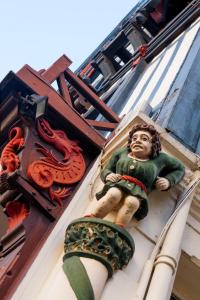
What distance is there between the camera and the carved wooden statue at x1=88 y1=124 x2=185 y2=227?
9.37ft

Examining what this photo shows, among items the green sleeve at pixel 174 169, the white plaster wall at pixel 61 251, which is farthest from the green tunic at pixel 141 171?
the white plaster wall at pixel 61 251

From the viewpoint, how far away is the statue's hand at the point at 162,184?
3078 millimetres

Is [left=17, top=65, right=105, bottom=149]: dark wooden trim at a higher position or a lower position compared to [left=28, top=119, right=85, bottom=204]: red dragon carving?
higher

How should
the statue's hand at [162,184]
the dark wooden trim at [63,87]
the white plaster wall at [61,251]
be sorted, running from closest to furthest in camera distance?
1. the white plaster wall at [61,251]
2. the statue's hand at [162,184]
3. the dark wooden trim at [63,87]

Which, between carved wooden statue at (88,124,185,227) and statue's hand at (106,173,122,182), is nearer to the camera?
carved wooden statue at (88,124,185,227)

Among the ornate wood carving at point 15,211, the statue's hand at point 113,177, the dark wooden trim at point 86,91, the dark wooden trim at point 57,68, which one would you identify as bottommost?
the statue's hand at point 113,177

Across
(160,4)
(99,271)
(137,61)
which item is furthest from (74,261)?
(160,4)

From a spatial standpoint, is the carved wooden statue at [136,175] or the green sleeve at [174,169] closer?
the carved wooden statue at [136,175]

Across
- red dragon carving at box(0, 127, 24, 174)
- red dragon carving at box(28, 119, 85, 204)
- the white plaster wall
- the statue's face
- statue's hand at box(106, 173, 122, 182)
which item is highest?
red dragon carving at box(0, 127, 24, 174)

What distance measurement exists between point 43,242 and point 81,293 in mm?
637

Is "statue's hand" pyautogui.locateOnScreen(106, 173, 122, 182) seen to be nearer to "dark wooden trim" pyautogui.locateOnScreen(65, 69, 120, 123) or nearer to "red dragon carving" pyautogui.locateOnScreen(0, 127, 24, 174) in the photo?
"red dragon carving" pyautogui.locateOnScreen(0, 127, 24, 174)

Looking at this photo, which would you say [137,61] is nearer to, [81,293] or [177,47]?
[177,47]

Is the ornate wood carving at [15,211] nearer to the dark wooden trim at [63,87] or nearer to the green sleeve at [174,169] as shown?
the green sleeve at [174,169]

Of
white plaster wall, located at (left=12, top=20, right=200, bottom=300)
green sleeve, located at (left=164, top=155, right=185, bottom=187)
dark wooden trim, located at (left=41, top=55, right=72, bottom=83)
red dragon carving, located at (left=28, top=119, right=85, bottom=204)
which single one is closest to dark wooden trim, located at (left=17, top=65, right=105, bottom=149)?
red dragon carving, located at (left=28, top=119, right=85, bottom=204)
